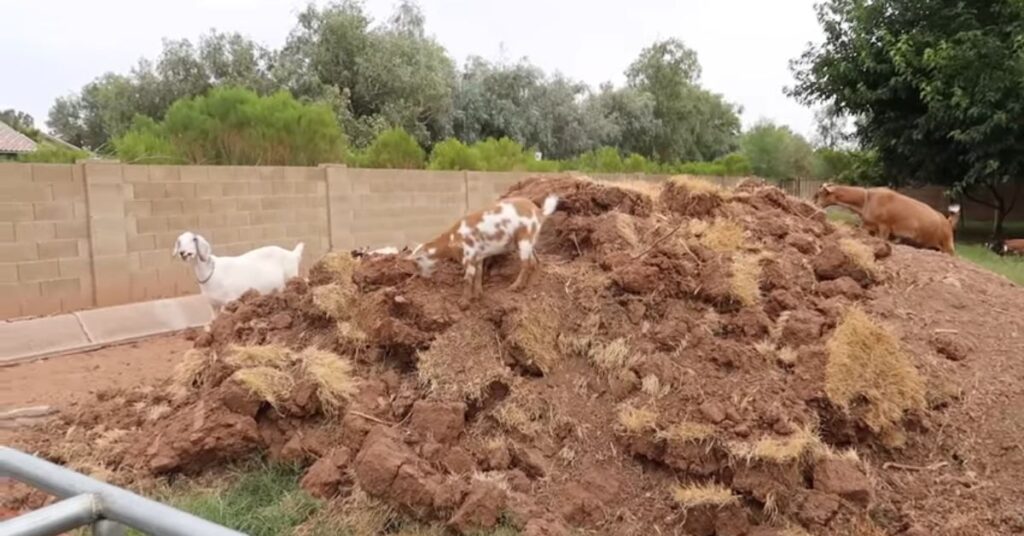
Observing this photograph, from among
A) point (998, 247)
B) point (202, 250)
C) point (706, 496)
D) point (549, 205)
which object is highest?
point (549, 205)

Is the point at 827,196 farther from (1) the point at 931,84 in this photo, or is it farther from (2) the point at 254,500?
(1) the point at 931,84

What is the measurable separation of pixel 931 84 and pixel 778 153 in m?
23.4

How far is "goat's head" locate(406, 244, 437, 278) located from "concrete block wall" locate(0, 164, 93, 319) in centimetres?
540

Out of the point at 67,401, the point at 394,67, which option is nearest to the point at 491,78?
the point at 394,67

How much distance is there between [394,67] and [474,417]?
25793mm

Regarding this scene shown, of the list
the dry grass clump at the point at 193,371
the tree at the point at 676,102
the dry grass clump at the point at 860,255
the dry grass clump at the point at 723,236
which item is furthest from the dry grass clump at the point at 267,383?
the tree at the point at 676,102

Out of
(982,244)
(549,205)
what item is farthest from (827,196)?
(982,244)

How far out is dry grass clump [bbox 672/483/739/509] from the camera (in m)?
3.88

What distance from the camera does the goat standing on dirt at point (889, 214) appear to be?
914 cm

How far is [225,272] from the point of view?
24.9 ft

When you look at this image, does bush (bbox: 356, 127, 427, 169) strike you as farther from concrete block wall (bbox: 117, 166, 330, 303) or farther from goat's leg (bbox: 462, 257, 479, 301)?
goat's leg (bbox: 462, 257, 479, 301)

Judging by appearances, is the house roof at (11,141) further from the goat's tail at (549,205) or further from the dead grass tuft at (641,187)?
the goat's tail at (549,205)

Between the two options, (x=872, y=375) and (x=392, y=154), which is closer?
(x=872, y=375)

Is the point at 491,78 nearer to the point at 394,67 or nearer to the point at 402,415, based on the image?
the point at 394,67
